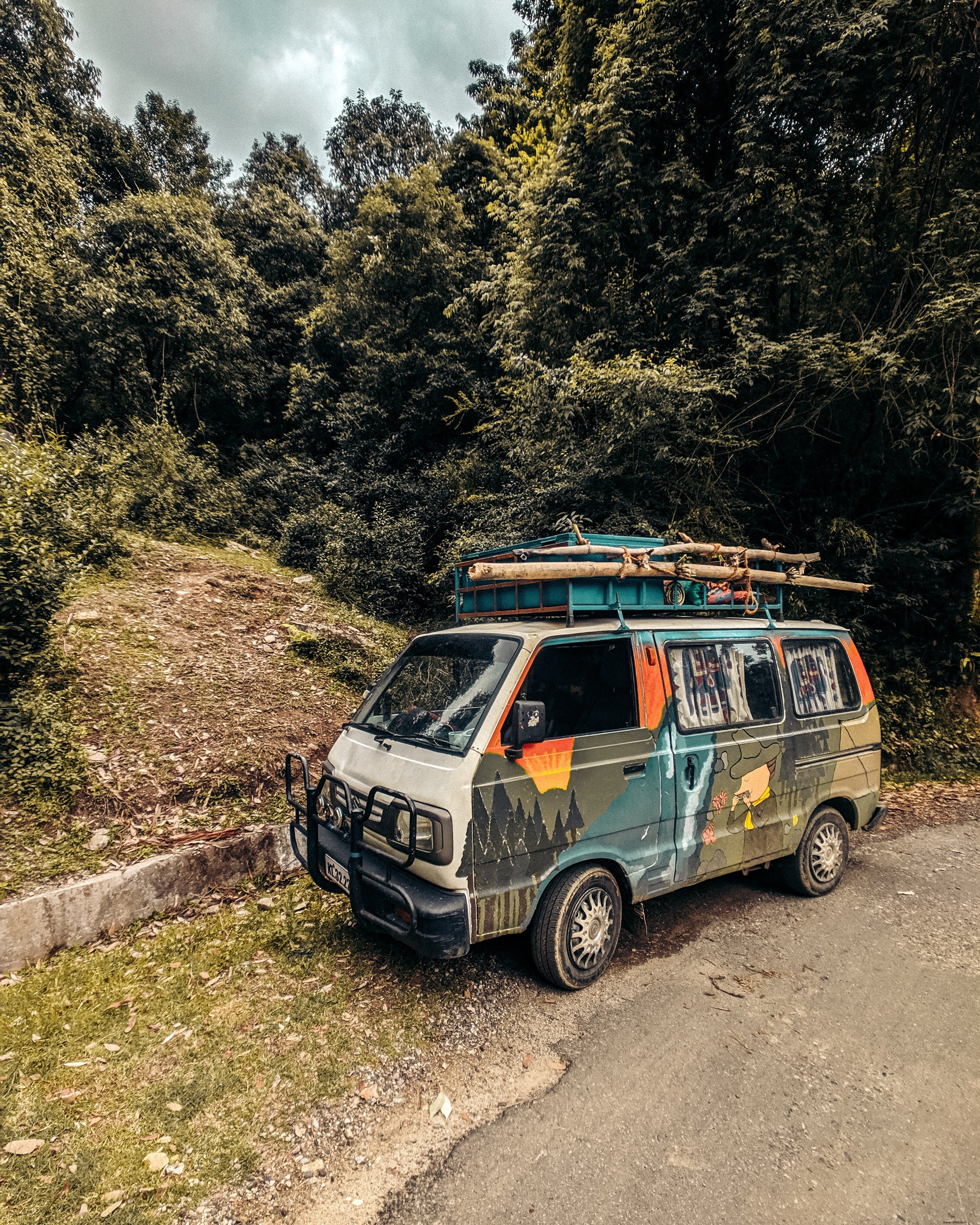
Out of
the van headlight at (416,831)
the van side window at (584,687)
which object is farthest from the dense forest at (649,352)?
the van side window at (584,687)

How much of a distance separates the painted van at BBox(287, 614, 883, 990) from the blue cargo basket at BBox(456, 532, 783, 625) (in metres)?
0.15

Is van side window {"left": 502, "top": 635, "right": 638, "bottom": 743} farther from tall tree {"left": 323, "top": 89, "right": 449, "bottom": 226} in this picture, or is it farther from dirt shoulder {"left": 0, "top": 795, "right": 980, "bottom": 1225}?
tall tree {"left": 323, "top": 89, "right": 449, "bottom": 226}

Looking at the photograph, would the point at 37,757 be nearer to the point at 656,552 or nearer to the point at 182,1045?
the point at 182,1045

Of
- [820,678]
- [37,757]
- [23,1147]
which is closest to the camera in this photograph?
[23,1147]

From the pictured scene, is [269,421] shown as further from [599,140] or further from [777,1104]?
[777,1104]

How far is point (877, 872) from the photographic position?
5.48 m

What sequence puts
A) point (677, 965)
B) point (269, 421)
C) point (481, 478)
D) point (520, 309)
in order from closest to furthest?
point (677, 965) → point (520, 309) → point (481, 478) → point (269, 421)

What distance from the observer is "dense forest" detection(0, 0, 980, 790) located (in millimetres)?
7375

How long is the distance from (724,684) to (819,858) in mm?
1941

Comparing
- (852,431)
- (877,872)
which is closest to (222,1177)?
(877,872)

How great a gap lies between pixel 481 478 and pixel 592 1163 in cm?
1126

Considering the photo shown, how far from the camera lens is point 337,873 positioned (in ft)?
12.0

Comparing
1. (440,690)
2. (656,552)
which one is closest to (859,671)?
(656,552)

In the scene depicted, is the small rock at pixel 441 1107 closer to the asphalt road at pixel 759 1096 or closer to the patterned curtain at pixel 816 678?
the asphalt road at pixel 759 1096
